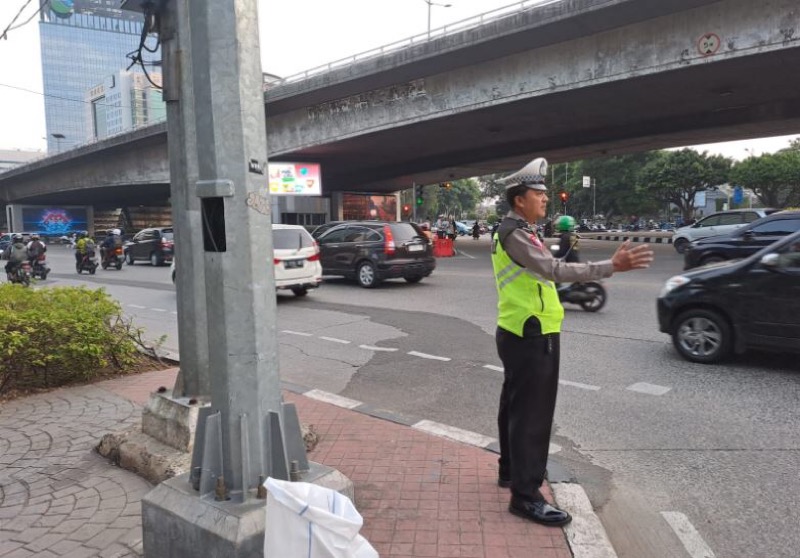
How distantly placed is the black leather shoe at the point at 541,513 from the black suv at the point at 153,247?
79.8 feet

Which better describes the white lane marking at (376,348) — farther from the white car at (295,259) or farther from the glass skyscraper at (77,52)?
the glass skyscraper at (77,52)

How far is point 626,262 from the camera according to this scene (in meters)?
2.85

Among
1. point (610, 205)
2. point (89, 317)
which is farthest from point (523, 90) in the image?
point (610, 205)

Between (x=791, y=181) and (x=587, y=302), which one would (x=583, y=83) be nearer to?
(x=587, y=302)

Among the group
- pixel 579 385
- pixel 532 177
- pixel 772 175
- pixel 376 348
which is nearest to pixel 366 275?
pixel 376 348

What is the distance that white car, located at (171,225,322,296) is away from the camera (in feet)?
41.4

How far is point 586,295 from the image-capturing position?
10.2m

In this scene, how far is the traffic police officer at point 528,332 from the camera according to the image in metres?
3.09

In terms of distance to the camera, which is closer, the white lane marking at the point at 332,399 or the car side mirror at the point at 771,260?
the white lane marking at the point at 332,399

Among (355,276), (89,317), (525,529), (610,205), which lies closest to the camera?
(525,529)

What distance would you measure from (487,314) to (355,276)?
5376 mm

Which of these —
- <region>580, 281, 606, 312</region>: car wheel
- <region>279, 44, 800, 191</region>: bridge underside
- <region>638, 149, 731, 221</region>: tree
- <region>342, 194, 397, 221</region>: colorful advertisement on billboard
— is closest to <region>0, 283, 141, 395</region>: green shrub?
<region>580, 281, 606, 312</region>: car wheel

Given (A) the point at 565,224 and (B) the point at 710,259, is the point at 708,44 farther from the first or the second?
(A) the point at 565,224

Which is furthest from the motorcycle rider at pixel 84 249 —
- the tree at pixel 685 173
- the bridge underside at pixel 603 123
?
the tree at pixel 685 173
